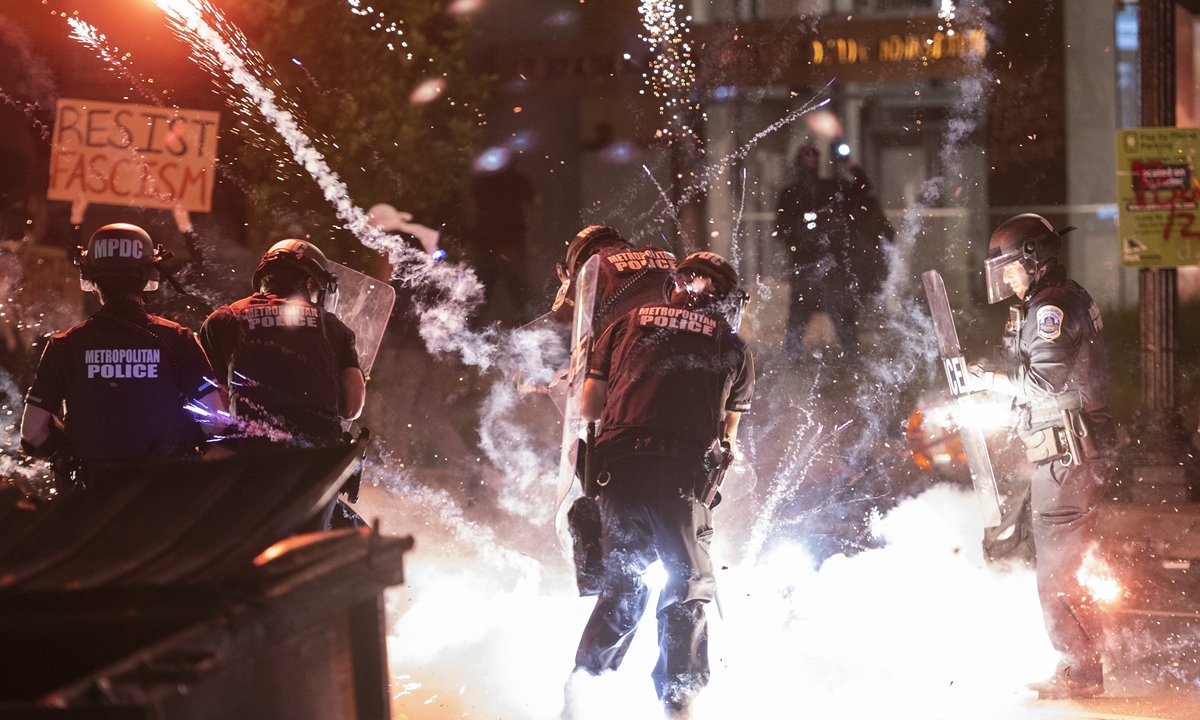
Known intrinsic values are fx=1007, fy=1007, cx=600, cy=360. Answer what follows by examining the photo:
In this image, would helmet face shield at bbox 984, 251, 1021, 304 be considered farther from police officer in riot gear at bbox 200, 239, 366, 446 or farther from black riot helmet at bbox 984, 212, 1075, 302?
police officer in riot gear at bbox 200, 239, 366, 446

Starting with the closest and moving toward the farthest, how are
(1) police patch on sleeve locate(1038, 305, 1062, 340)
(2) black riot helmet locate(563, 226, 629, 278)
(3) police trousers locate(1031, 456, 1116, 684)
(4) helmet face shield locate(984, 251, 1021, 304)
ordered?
(3) police trousers locate(1031, 456, 1116, 684) < (1) police patch on sleeve locate(1038, 305, 1062, 340) < (4) helmet face shield locate(984, 251, 1021, 304) < (2) black riot helmet locate(563, 226, 629, 278)

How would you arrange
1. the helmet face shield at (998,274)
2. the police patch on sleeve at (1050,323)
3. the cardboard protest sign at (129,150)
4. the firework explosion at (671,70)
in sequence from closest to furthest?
the police patch on sleeve at (1050,323)
the helmet face shield at (998,274)
the cardboard protest sign at (129,150)
the firework explosion at (671,70)

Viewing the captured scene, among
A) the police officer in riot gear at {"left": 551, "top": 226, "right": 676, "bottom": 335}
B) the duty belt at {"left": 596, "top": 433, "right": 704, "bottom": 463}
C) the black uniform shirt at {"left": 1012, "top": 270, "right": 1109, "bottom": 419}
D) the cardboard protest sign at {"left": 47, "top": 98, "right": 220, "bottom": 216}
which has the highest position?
the cardboard protest sign at {"left": 47, "top": 98, "right": 220, "bottom": 216}

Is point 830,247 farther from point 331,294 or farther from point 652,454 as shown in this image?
point 652,454

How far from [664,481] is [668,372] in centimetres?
42

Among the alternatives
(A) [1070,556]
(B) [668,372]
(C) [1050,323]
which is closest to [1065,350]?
(C) [1050,323]

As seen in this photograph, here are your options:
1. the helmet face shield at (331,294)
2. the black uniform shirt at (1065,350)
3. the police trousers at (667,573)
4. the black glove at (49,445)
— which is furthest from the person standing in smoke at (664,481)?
the black glove at (49,445)

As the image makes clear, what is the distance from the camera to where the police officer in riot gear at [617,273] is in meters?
4.78

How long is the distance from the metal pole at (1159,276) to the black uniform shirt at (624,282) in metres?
3.85

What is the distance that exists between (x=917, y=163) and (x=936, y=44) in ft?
3.99

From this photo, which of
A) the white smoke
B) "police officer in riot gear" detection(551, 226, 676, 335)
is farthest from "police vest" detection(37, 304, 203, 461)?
"police officer in riot gear" detection(551, 226, 676, 335)

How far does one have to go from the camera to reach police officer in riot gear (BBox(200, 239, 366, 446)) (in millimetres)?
3896

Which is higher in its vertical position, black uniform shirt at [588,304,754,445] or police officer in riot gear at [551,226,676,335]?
police officer in riot gear at [551,226,676,335]

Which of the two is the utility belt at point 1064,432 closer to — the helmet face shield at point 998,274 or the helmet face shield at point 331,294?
the helmet face shield at point 998,274
